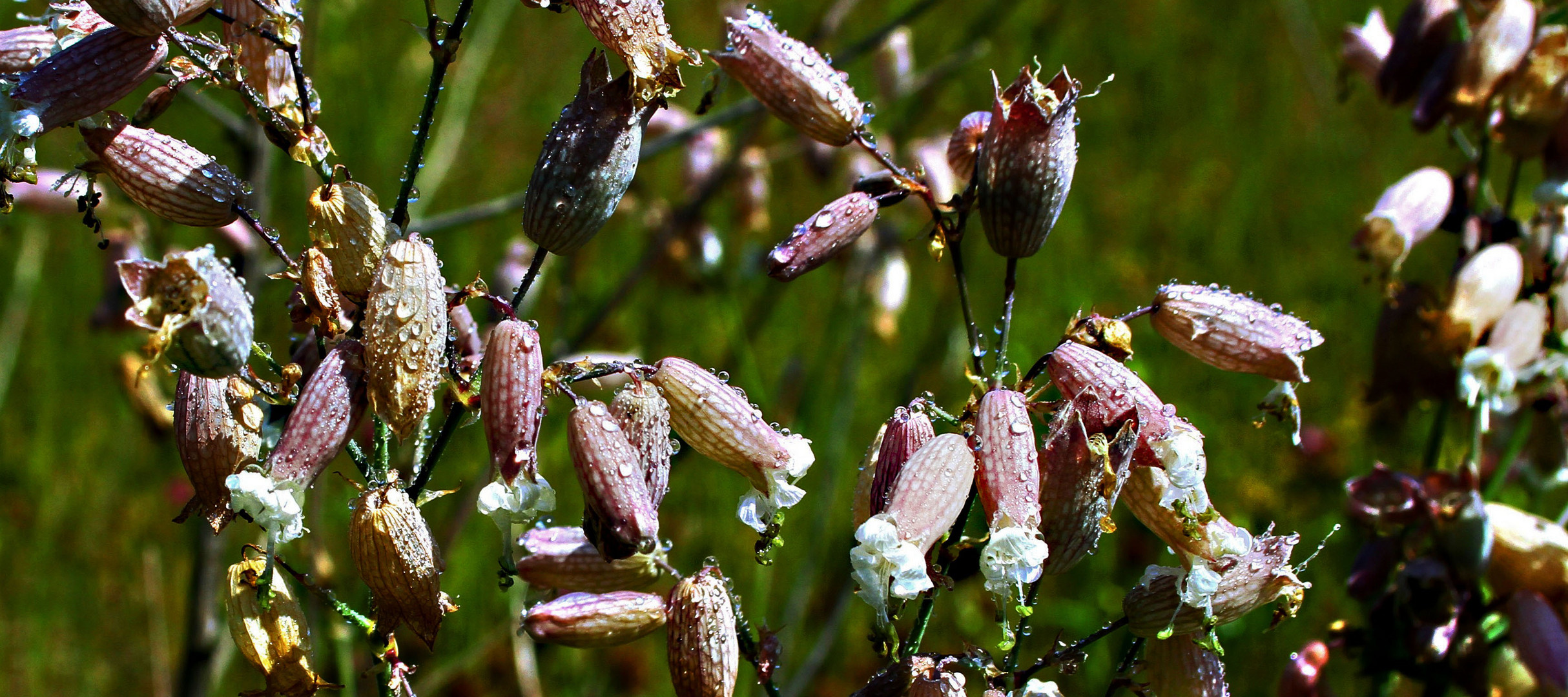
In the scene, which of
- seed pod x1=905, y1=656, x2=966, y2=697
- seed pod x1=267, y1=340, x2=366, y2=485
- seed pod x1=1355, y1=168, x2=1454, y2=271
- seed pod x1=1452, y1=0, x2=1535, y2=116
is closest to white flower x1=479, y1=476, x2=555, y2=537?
seed pod x1=267, y1=340, x2=366, y2=485

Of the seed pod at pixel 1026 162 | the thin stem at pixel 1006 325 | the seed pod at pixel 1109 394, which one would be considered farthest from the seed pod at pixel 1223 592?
the seed pod at pixel 1026 162

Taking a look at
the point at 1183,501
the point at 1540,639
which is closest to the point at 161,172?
the point at 1183,501

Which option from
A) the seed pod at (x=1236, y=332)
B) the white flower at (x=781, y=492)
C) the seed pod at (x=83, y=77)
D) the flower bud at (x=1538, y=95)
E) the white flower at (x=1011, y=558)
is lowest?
the white flower at (x=1011, y=558)

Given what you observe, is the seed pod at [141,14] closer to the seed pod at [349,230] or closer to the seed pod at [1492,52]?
the seed pod at [349,230]

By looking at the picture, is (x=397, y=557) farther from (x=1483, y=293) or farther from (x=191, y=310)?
(x=1483, y=293)

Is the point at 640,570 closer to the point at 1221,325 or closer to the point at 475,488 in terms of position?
the point at 1221,325

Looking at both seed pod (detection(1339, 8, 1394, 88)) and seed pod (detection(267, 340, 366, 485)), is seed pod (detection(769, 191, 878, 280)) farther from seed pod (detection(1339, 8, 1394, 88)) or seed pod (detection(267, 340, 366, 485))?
seed pod (detection(1339, 8, 1394, 88))
